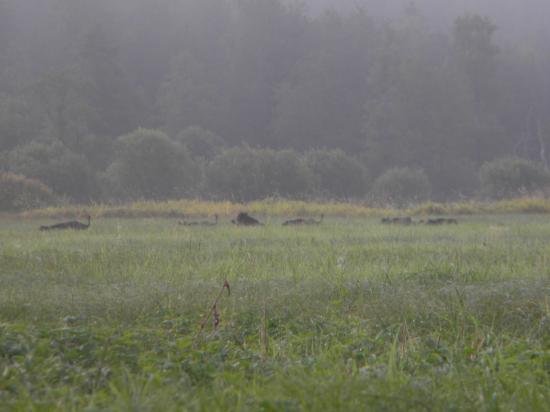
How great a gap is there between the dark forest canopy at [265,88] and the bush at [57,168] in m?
0.17

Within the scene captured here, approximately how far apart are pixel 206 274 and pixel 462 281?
9.94 ft

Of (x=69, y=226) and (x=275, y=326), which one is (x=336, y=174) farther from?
(x=275, y=326)

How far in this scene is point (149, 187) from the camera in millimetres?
45125

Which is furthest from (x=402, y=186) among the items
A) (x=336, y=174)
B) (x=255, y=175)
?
(x=255, y=175)

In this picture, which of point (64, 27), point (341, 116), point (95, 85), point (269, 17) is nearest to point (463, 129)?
point (341, 116)

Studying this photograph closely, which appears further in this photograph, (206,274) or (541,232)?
(541,232)

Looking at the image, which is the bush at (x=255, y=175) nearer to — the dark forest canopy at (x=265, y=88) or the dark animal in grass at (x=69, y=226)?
the dark forest canopy at (x=265, y=88)

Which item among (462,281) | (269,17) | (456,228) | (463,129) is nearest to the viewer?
(462,281)

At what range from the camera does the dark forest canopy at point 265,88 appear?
178 ft

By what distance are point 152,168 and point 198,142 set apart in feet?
39.3

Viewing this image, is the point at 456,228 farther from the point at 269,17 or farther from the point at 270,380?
the point at 269,17

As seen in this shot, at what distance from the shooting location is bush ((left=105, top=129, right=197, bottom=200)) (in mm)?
43906

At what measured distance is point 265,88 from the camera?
68.8m

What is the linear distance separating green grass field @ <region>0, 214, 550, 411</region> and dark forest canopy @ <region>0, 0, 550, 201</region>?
35.0 m
